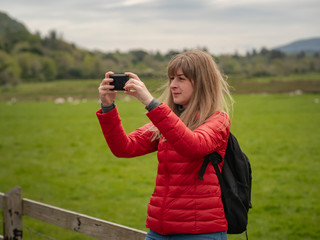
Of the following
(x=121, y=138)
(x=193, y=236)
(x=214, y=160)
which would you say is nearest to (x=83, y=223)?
(x=121, y=138)

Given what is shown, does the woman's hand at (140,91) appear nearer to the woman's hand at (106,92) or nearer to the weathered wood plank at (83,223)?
the woman's hand at (106,92)

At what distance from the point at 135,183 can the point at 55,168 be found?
3233mm

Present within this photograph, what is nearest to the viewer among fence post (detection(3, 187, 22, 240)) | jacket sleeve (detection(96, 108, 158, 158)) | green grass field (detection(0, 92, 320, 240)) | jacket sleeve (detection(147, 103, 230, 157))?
jacket sleeve (detection(147, 103, 230, 157))

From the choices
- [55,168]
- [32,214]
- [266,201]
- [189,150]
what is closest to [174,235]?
[189,150]

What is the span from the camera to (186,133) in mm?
2080

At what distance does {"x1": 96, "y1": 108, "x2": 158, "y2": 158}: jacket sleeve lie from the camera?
8.20 ft

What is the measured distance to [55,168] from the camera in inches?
467

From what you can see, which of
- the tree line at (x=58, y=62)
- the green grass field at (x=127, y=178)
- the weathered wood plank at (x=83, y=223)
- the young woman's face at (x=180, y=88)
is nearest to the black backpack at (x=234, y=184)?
the young woman's face at (x=180, y=88)

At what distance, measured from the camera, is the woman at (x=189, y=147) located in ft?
7.00

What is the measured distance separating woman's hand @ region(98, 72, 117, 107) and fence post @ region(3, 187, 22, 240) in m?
2.09

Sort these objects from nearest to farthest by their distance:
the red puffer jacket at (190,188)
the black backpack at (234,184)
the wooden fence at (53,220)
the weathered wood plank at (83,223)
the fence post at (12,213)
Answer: the red puffer jacket at (190,188), the black backpack at (234,184), the weathered wood plank at (83,223), the wooden fence at (53,220), the fence post at (12,213)

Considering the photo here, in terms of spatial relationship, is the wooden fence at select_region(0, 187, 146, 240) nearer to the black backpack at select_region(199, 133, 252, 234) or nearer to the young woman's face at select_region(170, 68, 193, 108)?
the black backpack at select_region(199, 133, 252, 234)

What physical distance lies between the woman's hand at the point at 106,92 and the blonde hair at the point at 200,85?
0.40 meters

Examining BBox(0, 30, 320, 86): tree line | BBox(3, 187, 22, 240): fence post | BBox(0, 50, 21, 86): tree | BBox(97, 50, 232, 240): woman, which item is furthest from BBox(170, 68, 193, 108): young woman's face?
BBox(0, 50, 21, 86): tree
